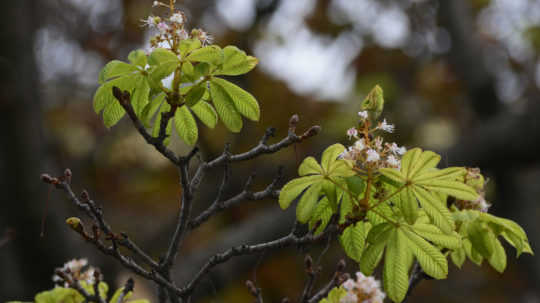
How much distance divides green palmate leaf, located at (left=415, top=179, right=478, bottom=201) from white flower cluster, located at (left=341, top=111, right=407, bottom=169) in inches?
3.6

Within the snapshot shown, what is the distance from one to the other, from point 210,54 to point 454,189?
0.64m

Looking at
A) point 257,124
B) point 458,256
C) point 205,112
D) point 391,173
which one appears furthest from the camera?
point 257,124

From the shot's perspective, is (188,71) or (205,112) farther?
(205,112)

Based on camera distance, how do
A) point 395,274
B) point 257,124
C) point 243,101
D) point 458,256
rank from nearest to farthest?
point 395,274 < point 243,101 < point 458,256 < point 257,124

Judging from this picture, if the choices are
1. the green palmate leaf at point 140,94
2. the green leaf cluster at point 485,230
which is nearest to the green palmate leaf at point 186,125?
the green palmate leaf at point 140,94

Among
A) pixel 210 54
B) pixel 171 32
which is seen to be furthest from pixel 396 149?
pixel 171 32

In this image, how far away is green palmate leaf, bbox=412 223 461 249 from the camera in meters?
1.16

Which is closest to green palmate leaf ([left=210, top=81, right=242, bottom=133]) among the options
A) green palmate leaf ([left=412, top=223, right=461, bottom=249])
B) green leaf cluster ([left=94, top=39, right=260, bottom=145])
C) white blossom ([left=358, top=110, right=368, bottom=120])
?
green leaf cluster ([left=94, top=39, right=260, bottom=145])

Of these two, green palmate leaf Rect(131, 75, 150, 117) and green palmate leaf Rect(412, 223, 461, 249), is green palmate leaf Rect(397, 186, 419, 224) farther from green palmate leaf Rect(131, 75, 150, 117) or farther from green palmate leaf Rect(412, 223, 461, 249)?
green palmate leaf Rect(131, 75, 150, 117)

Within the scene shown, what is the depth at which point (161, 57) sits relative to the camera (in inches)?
41.4

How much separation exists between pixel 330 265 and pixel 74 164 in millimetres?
4062

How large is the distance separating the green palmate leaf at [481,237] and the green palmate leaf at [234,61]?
729 mm

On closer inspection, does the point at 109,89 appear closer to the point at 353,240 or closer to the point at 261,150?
the point at 261,150

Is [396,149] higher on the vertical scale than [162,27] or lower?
lower
